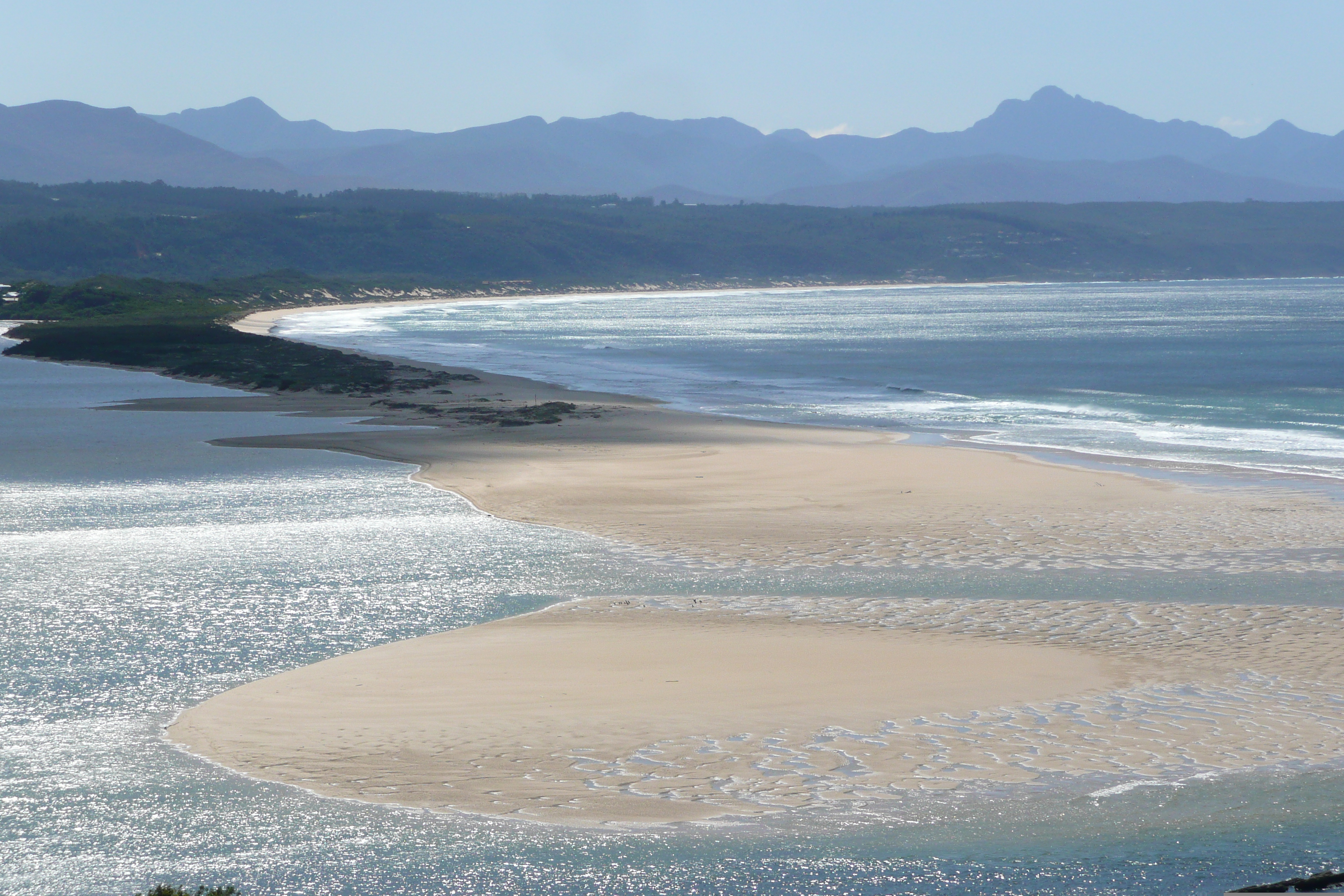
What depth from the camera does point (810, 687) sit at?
10.3 m

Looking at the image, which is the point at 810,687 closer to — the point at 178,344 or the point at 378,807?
the point at 378,807

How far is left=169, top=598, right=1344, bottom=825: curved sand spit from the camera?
8.42m

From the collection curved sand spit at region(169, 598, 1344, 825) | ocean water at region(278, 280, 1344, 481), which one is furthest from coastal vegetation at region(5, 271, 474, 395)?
curved sand spit at region(169, 598, 1344, 825)

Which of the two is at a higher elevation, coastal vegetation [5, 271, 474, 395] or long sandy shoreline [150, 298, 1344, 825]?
coastal vegetation [5, 271, 474, 395]

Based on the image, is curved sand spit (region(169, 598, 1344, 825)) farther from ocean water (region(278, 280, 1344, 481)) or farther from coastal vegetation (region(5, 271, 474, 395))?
coastal vegetation (region(5, 271, 474, 395))

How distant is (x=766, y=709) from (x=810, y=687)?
26.4 inches

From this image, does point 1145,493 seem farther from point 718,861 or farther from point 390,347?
point 390,347

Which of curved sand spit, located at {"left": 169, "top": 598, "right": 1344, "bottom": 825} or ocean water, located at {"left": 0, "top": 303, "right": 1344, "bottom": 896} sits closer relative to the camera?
ocean water, located at {"left": 0, "top": 303, "right": 1344, "bottom": 896}

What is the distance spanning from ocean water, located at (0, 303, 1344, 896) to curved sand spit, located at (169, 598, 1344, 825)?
0.33m

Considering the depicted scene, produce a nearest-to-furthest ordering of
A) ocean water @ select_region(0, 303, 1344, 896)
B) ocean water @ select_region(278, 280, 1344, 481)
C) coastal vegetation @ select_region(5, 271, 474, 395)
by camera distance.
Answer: ocean water @ select_region(0, 303, 1344, 896)
ocean water @ select_region(278, 280, 1344, 481)
coastal vegetation @ select_region(5, 271, 474, 395)

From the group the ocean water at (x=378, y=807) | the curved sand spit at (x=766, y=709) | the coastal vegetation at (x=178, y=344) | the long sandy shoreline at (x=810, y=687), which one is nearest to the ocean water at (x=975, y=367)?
the coastal vegetation at (x=178, y=344)

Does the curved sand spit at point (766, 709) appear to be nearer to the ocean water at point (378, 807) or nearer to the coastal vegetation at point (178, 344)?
the ocean water at point (378, 807)

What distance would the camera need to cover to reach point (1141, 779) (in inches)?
332

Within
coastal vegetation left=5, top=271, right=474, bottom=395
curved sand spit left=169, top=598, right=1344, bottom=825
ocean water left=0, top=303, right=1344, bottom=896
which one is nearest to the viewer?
ocean water left=0, top=303, right=1344, bottom=896
